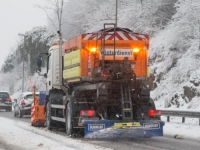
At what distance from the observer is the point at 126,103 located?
13.1 meters

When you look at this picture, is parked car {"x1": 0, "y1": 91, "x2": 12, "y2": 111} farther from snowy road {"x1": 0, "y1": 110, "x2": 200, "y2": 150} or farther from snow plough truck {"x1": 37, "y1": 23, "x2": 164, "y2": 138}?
snow plough truck {"x1": 37, "y1": 23, "x2": 164, "y2": 138}

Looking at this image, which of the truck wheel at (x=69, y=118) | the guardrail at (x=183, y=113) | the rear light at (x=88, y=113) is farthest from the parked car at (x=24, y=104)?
the rear light at (x=88, y=113)

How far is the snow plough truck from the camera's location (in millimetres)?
13000

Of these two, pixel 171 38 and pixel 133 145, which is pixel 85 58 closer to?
pixel 133 145

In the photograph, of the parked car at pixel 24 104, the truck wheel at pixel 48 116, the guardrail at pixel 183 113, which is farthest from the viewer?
the parked car at pixel 24 104

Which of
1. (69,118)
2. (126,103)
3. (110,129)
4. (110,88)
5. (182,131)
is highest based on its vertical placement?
(110,88)

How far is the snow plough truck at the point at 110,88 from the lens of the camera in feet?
42.7

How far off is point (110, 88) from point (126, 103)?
618mm

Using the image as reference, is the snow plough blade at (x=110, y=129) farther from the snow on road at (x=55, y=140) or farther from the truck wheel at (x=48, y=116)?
the truck wheel at (x=48, y=116)

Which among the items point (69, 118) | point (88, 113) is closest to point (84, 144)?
Answer: point (88, 113)

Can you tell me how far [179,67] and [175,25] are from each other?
119 inches

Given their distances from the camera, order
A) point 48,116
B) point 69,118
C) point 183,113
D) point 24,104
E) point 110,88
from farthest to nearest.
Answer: point 24,104, point 183,113, point 48,116, point 69,118, point 110,88

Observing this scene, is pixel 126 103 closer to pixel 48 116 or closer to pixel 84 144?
pixel 84 144

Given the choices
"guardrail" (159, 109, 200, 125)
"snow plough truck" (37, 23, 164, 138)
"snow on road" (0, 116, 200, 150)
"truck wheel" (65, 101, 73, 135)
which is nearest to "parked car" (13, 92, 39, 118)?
"guardrail" (159, 109, 200, 125)
